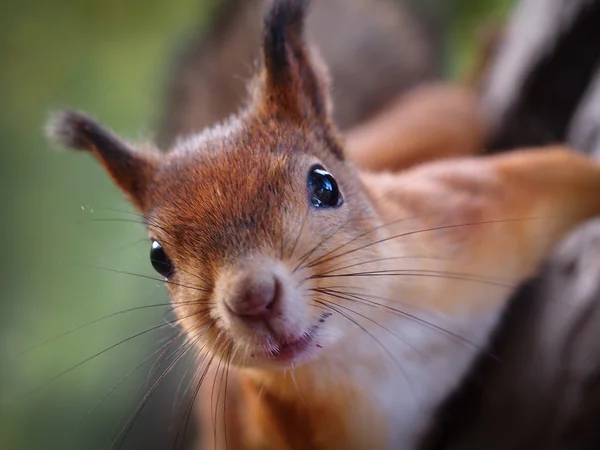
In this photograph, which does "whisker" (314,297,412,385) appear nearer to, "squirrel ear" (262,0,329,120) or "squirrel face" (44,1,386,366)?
"squirrel face" (44,1,386,366)

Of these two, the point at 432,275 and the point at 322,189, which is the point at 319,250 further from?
the point at 432,275

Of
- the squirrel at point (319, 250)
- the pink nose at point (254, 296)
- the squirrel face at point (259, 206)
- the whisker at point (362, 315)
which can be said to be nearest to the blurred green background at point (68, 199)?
the squirrel at point (319, 250)

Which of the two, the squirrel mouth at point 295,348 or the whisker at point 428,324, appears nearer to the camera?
the squirrel mouth at point 295,348

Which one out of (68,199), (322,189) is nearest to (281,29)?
(322,189)

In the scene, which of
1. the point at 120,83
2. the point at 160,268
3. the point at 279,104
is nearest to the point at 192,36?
the point at 120,83

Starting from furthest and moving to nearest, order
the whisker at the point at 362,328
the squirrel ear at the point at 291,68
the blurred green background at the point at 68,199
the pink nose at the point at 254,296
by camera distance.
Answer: the blurred green background at the point at 68,199 → the squirrel ear at the point at 291,68 → the whisker at the point at 362,328 → the pink nose at the point at 254,296

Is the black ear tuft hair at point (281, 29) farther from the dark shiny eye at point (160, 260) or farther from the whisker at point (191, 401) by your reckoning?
the whisker at point (191, 401)

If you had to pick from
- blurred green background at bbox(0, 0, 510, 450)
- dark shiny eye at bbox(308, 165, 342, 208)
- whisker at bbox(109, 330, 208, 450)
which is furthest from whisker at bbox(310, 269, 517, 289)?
blurred green background at bbox(0, 0, 510, 450)
